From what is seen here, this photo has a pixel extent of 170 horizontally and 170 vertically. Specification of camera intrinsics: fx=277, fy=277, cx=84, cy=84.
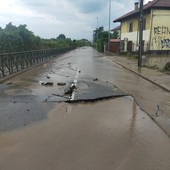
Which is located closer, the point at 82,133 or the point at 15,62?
the point at 82,133

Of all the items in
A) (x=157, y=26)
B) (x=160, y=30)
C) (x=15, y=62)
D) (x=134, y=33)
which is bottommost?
(x=15, y=62)

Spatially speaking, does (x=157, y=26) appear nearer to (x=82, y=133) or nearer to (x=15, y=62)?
(x=15, y=62)

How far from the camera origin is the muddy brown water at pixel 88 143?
161 inches

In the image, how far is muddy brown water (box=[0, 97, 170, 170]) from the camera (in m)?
4.09

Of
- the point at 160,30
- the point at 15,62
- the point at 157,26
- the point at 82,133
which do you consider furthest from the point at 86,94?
the point at 160,30

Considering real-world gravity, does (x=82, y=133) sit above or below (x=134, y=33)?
below

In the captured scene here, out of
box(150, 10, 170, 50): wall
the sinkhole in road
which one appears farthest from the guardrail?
box(150, 10, 170, 50): wall

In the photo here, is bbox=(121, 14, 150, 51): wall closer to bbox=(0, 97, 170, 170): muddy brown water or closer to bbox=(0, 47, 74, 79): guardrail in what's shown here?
bbox=(0, 47, 74, 79): guardrail

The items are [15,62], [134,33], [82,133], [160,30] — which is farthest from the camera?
[134,33]

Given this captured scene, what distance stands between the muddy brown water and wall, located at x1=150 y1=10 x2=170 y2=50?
94.7 ft

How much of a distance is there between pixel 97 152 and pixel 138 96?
507 centimetres

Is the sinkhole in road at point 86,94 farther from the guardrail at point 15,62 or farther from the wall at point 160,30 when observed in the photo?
the wall at point 160,30

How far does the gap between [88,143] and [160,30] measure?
31.7 meters

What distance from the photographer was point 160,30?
34.2m
